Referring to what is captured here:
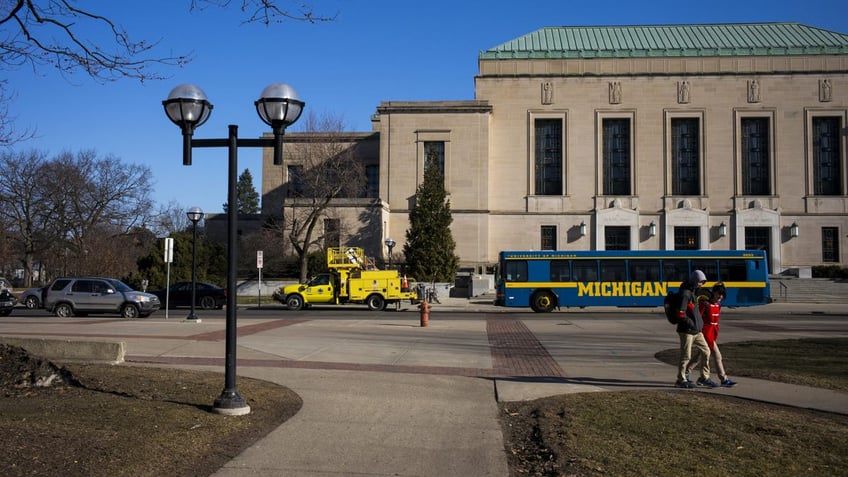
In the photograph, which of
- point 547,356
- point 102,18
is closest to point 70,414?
point 102,18

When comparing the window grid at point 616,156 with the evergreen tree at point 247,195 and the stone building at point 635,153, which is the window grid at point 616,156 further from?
the evergreen tree at point 247,195

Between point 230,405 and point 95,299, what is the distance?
22275 millimetres

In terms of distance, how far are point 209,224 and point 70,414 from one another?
64943 millimetres

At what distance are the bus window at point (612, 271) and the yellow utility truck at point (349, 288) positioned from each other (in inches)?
373

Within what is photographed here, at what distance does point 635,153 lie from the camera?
184ft

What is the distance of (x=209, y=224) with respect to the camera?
69688mm

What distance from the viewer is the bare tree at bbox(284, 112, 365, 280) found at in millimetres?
50000

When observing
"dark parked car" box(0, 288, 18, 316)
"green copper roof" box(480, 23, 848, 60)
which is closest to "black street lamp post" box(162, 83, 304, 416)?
"dark parked car" box(0, 288, 18, 316)

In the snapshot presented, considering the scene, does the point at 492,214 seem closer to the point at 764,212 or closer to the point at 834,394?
the point at 764,212

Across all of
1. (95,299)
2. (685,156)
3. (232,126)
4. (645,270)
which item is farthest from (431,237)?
(232,126)

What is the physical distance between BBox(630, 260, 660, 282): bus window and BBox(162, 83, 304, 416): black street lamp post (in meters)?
27.5

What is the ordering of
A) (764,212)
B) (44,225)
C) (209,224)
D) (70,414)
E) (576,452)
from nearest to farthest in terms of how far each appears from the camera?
(576,452), (70,414), (764,212), (44,225), (209,224)

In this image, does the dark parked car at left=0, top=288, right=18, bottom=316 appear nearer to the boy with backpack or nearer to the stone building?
the stone building

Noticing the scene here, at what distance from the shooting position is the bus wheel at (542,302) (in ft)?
110
